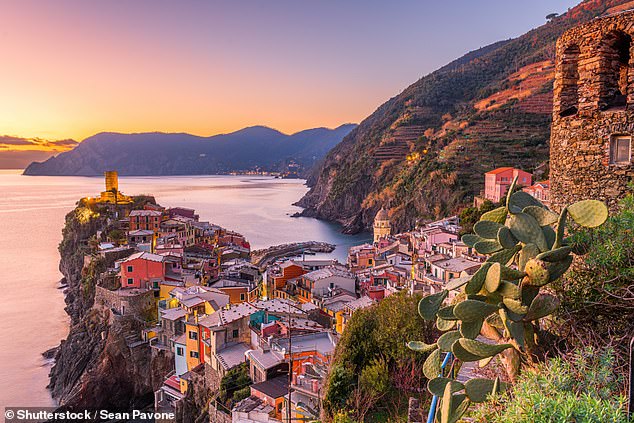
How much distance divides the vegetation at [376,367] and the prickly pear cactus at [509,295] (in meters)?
2.82

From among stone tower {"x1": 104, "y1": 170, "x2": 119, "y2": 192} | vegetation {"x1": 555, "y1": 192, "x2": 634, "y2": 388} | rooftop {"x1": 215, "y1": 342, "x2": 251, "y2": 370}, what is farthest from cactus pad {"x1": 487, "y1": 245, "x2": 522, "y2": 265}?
stone tower {"x1": 104, "y1": 170, "x2": 119, "y2": 192}

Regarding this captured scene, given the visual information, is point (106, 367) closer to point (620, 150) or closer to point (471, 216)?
point (620, 150)

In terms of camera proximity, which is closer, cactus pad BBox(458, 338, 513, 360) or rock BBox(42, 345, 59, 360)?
cactus pad BBox(458, 338, 513, 360)

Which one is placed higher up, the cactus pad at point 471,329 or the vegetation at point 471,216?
the cactus pad at point 471,329

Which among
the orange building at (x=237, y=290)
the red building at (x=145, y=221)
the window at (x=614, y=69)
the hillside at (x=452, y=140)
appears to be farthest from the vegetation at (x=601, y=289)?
the hillside at (x=452, y=140)

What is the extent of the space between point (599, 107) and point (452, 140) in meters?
49.5

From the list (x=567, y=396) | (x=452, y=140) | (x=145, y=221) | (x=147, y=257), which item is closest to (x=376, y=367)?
(x=567, y=396)

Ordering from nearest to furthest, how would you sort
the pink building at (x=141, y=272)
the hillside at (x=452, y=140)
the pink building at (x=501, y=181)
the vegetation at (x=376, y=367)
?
the vegetation at (x=376, y=367), the pink building at (x=141, y=272), the pink building at (x=501, y=181), the hillside at (x=452, y=140)

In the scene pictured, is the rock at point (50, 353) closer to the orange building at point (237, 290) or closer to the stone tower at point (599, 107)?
the orange building at point (237, 290)

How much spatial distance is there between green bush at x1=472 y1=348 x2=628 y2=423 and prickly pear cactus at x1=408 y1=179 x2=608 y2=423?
195 mm

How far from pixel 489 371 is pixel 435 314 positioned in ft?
2.67

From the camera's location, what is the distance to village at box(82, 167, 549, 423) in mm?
10297

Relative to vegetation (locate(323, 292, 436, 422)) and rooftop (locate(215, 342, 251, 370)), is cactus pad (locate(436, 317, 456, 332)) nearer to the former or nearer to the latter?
vegetation (locate(323, 292, 436, 422))

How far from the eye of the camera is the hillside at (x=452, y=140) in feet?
142
